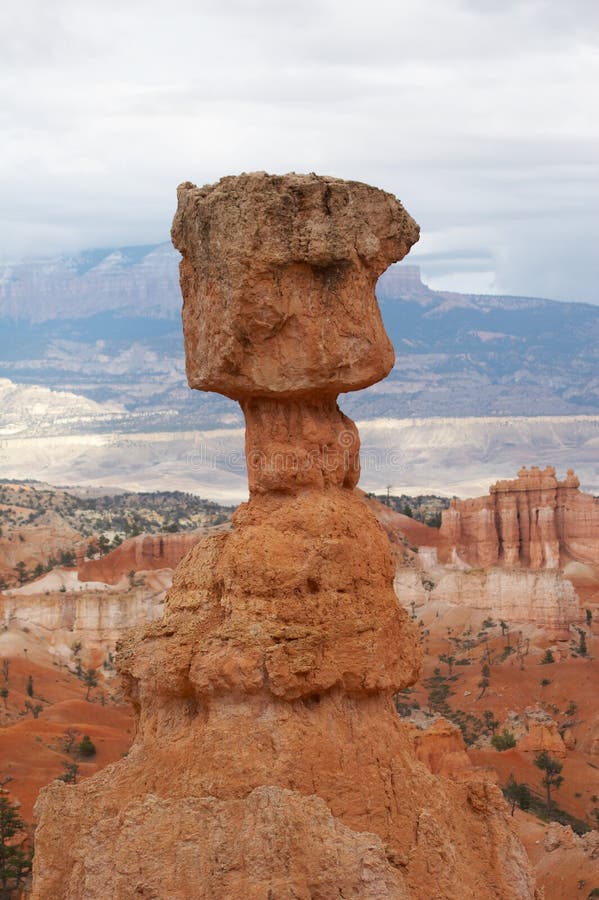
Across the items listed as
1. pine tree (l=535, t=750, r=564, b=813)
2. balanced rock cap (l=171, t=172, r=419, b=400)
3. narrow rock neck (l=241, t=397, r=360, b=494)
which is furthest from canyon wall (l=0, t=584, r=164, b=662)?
balanced rock cap (l=171, t=172, r=419, b=400)

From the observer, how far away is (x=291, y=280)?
1234 cm

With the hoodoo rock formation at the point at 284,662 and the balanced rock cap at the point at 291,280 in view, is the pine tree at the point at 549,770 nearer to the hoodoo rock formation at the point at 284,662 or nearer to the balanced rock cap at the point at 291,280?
the hoodoo rock formation at the point at 284,662

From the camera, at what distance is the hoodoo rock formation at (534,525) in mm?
89375

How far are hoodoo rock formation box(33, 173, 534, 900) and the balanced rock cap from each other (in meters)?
0.02

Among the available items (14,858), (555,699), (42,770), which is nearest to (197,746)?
(14,858)

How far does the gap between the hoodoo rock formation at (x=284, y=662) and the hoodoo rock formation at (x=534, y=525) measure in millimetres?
77836

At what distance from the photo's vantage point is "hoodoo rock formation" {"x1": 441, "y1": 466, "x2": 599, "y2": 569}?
89375mm

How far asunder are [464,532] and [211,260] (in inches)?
3203

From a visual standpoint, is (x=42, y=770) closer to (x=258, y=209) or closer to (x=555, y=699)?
(x=258, y=209)

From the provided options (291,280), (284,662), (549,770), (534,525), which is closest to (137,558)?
Result: (534,525)

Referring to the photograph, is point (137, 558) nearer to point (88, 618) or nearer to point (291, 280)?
point (88, 618)

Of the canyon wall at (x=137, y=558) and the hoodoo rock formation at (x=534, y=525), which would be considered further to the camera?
the hoodoo rock formation at (x=534, y=525)


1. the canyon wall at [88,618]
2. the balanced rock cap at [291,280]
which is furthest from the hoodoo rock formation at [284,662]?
the canyon wall at [88,618]

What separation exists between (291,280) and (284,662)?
3.55 metres
